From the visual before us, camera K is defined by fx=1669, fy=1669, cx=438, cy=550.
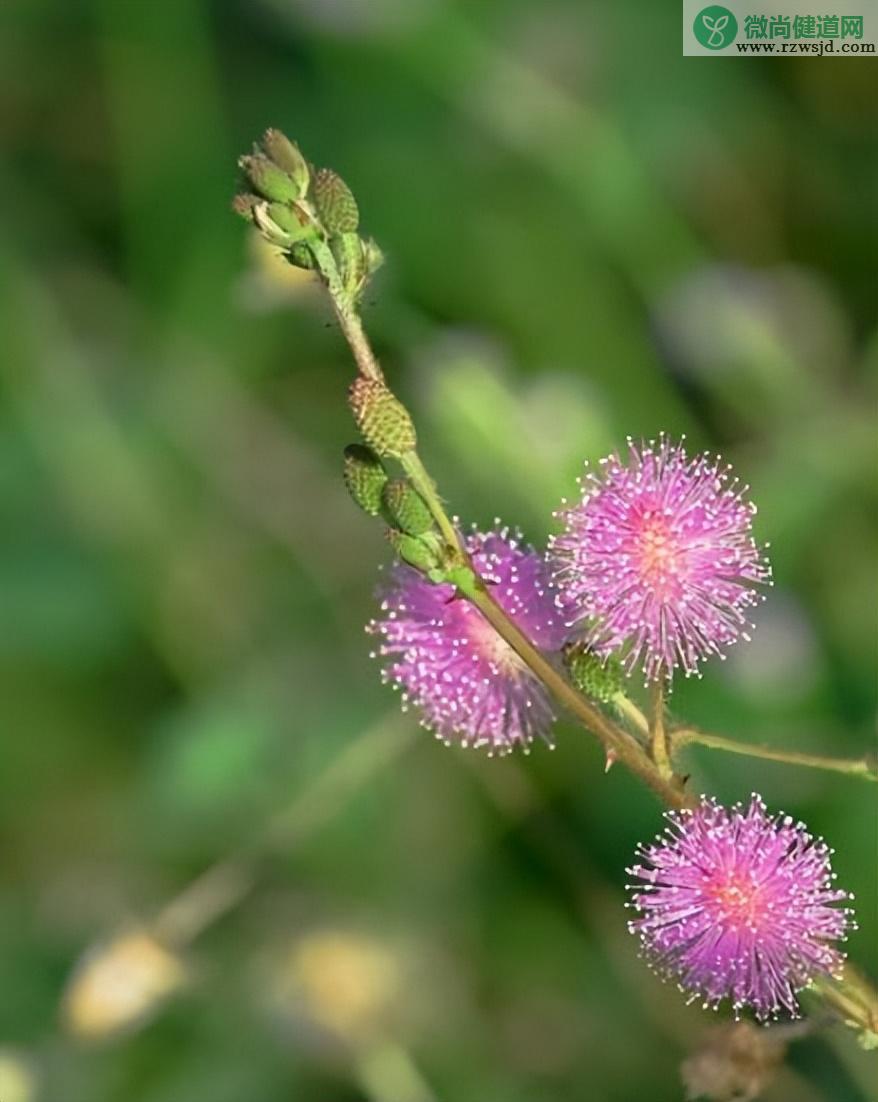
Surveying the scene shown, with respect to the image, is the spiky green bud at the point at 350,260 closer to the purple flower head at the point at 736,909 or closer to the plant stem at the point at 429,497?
the plant stem at the point at 429,497

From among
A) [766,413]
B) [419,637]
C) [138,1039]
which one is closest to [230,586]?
[138,1039]

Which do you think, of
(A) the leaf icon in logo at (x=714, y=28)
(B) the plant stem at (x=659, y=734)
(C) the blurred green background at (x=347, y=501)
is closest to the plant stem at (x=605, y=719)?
(B) the plant stem at (x=659, y=734)

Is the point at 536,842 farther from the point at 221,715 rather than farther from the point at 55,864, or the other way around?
the point at 55,864

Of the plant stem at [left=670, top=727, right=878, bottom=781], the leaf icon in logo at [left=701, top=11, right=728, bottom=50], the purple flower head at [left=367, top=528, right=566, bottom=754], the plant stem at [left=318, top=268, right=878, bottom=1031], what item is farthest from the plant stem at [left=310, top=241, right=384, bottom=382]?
the leaf icon in logo at [left=701, top=11, right=728, bottom=50]

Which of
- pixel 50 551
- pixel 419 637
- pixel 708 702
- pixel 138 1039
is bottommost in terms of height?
pixel 419 637

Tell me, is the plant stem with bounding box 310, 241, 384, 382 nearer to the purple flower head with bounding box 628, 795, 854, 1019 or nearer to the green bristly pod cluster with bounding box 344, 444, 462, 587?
the green bristly pod cluster with bounding box 344, 444, 462, 587

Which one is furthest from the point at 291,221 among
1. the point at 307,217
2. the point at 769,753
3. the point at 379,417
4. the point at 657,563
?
the point at 769,753
